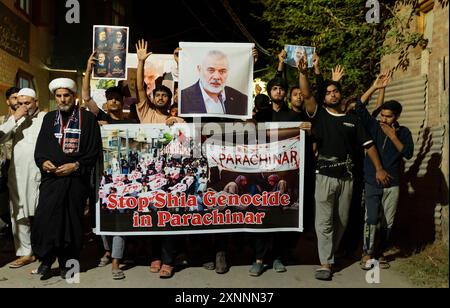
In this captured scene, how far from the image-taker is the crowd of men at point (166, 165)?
15.1 ft

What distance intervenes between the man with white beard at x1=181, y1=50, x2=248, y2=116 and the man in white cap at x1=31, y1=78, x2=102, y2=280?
972 millimetres

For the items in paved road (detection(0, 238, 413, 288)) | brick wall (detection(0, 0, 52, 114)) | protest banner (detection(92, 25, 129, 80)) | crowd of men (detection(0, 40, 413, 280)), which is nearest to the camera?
paved road (detection(0, 238, 413, 288))

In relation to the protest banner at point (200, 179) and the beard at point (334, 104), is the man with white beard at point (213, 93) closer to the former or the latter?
the protest banner at point (200, 179)

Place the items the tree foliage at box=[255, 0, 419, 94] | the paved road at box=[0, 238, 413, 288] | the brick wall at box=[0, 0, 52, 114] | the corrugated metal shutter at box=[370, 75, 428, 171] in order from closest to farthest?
the paved road at box=[0, 238, 413, 288], the corrugated metal shutter at box=[370, 75, 428, 171], the tree foliage at box=[255, 0, 419, 94], the brick wall at box=[0, 0, 52, 114]

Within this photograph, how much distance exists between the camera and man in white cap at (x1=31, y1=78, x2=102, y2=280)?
4562mm

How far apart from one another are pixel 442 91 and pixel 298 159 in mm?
2245

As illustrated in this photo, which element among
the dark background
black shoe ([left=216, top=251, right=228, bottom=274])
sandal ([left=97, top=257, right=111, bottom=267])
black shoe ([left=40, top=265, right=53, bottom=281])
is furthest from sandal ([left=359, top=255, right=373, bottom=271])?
the dark background

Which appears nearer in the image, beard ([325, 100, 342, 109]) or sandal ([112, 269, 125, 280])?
sandal ([112, 269, 125, 280])

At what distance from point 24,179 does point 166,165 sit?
5.22ft

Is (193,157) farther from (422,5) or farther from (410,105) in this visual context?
(422,5)

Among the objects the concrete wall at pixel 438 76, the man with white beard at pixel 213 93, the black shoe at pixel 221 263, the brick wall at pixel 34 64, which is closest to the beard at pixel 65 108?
the man with white beard at pixel 213 93

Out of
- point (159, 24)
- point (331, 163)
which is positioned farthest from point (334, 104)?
point (159, 24)

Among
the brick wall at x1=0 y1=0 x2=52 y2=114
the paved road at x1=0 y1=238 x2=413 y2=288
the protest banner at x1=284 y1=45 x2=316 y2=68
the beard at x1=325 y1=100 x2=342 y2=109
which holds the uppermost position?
the brick wall at x1=0 y1=0 x2=52 y2=114

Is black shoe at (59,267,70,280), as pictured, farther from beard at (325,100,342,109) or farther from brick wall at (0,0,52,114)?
brick wall at (0,0,52,114)
